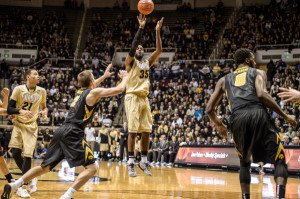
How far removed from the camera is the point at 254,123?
Result: 479 centimetres

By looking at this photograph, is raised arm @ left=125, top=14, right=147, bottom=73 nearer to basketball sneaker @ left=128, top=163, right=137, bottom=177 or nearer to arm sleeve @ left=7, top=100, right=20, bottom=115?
basketball sneaker @ left=128, top=163, right=137, bottom=177

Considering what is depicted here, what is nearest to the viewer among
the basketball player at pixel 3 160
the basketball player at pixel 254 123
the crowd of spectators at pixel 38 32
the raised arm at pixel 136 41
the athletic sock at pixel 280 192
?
the athletic sock at pixel 280 192

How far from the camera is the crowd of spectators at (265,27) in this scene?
25.3m

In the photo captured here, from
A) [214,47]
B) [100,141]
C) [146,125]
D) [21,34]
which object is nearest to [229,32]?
[214,47]

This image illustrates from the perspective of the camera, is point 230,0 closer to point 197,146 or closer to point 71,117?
point 197,146

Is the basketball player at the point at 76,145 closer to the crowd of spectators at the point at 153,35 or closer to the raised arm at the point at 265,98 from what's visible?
the raised arm at the point at 265,98

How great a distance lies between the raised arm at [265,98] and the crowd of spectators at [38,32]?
2474cm

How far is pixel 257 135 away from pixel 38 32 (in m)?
28.3

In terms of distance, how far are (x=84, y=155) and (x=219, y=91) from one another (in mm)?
2132

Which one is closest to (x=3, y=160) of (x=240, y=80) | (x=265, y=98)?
(x=240, y=80)

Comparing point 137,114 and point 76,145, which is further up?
point 137,114

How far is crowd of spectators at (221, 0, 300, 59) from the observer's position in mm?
25312

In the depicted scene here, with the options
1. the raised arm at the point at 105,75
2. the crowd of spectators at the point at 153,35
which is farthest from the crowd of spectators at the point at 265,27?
the raised arm at the point at 105,75

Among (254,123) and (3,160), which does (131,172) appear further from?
(254,123)
